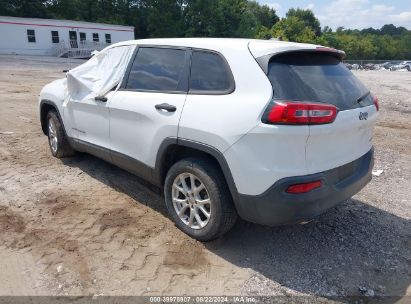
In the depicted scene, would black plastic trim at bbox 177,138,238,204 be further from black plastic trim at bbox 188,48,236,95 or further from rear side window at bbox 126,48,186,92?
rear side window at bbox 126,48,186,92

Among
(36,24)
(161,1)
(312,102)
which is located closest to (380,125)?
(312,102)

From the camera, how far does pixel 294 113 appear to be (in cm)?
271

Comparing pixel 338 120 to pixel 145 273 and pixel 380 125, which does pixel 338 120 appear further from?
pixel 380 125

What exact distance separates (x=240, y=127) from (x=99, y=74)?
240cm

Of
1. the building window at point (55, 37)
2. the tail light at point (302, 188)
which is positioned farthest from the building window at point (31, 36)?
the tail light at point (302, 188)

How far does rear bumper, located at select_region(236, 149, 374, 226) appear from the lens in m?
2.82

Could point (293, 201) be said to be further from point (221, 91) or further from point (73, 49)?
point (73, 49)

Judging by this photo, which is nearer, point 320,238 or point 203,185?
point 203,185

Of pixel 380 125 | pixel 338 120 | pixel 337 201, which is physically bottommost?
pixel 380 125

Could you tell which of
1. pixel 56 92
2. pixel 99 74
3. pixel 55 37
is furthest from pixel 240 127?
pixel 55 37

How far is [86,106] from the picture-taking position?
4.51 metres

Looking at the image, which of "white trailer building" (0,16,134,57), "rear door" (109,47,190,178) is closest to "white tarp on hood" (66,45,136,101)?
"rear door" (109,47,190,178)

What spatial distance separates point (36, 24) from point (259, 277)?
36658 millimetres

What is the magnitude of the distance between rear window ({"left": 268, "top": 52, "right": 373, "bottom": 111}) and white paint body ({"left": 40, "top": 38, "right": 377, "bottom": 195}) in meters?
0.08
